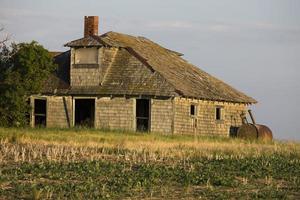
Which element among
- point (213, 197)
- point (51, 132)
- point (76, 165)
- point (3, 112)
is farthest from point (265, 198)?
point (3, 112)

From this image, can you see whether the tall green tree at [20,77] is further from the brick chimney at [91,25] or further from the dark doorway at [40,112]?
the brick chimney at [91,25]

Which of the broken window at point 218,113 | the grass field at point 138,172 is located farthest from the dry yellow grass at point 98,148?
the broken window at point 218,113

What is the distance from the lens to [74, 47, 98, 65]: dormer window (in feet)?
135

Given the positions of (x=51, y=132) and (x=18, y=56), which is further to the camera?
(x=18, y=56)

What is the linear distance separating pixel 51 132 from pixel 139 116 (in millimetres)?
9595

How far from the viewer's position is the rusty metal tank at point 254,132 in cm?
4162

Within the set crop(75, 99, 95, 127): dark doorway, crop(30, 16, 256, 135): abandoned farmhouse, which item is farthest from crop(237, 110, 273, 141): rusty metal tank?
crop(75, 99, 95, 127): dark doorway

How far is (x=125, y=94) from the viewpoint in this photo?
39.6 m

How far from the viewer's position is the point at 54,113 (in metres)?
41.7

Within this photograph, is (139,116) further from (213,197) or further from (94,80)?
(213,197)

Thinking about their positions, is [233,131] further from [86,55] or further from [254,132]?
[86,55]

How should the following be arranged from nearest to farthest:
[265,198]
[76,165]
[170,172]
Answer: [265,198]
[170,172]
[76,165]

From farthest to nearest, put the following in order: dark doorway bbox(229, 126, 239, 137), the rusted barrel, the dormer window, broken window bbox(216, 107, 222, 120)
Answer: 1. dark doorway bbox(229, 126, 239, 137)
2. broken window bbox(216, 107, 222, 120)
3. the rusted barrel
4. the dormer window

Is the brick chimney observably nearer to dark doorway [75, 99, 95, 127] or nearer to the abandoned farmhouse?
the abandoned farmhouse
